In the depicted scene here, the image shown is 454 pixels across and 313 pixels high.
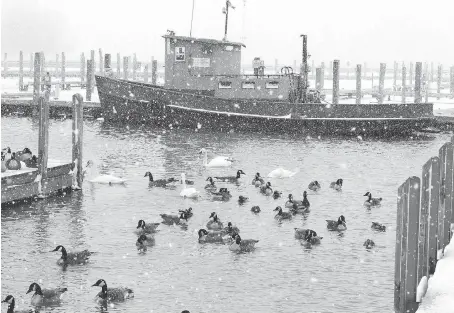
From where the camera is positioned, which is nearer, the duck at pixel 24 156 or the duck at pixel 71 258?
the duck at pixel 71 258

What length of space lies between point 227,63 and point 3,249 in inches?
1085

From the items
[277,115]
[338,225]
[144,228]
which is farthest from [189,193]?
[277,115]

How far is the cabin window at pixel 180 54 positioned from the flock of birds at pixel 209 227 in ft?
53.1

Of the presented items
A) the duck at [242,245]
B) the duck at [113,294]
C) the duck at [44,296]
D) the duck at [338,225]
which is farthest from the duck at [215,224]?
the duck at [44,296]

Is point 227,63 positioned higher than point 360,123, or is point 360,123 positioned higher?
point 227,63

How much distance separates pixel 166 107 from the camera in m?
42.2

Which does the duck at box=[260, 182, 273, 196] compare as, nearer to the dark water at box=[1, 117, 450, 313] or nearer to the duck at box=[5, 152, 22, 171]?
the dark water at box=[1, 117, 450, 313]

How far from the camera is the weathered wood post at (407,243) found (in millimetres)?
8820

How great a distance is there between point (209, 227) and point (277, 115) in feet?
73.5

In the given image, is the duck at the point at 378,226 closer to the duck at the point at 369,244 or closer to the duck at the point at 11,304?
the duck at the point at 369,244

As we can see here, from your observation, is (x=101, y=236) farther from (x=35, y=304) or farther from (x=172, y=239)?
(x=35, y=304)

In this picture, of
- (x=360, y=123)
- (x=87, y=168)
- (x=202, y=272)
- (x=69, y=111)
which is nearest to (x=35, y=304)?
(x=202, y=272)

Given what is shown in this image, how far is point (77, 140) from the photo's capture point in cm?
2325

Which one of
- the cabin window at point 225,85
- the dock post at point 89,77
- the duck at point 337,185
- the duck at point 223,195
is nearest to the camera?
the duck at point 223,195
